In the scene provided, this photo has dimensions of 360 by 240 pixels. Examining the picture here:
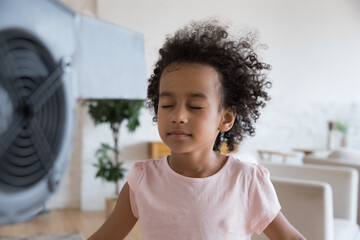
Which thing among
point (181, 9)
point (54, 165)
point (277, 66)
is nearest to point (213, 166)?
point (54, 165)

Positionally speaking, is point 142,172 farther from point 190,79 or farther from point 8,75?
point 8,75

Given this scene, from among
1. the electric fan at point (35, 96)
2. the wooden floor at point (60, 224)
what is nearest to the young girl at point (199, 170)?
the electric fan at point (35, 96)

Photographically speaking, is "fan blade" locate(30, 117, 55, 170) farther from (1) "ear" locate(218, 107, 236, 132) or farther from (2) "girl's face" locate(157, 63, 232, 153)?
(1) "ear" locate(218, 107, 236, 132)

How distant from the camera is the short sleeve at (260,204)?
3.19 ft

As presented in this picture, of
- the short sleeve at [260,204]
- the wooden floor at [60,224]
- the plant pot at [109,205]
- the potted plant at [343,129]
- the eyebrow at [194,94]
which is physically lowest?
the wooden floor at [60,224]

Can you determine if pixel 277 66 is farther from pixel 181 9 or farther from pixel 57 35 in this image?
pixel 57 35

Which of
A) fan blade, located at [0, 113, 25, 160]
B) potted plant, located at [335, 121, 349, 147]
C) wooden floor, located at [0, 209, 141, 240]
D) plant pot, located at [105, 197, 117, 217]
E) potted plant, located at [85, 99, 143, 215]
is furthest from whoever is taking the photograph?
potted plant, located at [335, 121, 349, 147]

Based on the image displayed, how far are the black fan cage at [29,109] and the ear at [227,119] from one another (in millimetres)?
410

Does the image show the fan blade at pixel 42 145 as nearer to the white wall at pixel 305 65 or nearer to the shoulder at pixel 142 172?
the shoulder at pixel 142 172

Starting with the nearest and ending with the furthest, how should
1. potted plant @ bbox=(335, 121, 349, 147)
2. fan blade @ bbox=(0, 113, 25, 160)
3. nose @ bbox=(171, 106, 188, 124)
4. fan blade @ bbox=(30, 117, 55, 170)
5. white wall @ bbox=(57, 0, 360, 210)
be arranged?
nose @ bbox=(171, 106, 188, 124)
fan blade @ bbox=(0, 113, 25, 160)
fan blade @ bbox=(30, 117, 55, 170)
potted plant @ bbox=(335, 121, 349, 147)
white wall @ bbox=(57, 0, 360, 210)

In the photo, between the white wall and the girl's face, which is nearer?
the girl's face

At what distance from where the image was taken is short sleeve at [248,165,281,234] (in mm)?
973

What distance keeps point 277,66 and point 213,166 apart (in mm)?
4902

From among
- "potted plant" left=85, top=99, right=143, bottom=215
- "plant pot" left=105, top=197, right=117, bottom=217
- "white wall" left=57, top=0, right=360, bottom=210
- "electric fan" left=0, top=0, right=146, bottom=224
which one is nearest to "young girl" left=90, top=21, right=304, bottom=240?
"electric fan" left=0, top=0, right=146, bottom=224
